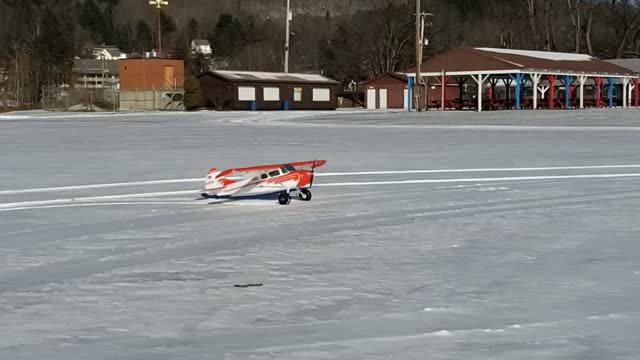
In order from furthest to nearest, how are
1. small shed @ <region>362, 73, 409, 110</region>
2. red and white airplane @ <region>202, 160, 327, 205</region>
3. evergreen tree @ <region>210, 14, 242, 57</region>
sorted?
evergreen tree @ <region>210, 14, 242, 57</region>, small shed @ <region>362, 73, 409, 110</region>, red and white airplane @ <region>202, 160, 327, 205</region>

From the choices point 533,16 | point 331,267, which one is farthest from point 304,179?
point 533,16

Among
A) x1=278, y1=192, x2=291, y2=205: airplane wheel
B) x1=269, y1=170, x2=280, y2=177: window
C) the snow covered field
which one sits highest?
x1=269, y1=170, x2=280, y2=177: window

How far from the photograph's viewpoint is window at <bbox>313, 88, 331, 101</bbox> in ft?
266

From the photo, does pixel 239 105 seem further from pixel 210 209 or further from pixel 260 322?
pixel 260 322

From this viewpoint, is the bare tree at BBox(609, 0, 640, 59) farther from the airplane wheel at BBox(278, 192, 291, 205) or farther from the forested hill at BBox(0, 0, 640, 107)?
the airplane wheel at BBox(278, 192, 291, 205)

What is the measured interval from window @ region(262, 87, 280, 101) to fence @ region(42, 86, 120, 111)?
1373 centimetres

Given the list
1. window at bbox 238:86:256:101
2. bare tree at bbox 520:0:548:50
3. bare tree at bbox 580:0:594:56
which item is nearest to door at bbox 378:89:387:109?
window at bbox 238:86:256:101

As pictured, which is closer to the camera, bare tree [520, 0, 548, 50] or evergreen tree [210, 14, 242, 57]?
bare tree [520, 0, 548, 50]

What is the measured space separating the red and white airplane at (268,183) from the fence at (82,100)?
64.3 m

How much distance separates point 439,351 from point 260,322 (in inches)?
50.6

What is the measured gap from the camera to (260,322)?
5.47 m

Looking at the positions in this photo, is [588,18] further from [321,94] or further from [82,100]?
[82,100]

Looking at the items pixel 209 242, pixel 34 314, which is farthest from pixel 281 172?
pixel 34 314

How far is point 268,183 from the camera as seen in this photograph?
37.1 ft
